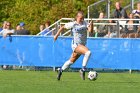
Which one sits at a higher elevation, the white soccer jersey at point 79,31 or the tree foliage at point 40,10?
the white soccer jersey at point 79,31

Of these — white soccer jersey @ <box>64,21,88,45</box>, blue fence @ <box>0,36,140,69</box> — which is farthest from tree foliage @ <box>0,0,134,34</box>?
white soccer jersey @ <box>64,21,88,45</box>

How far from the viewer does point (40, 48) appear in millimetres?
Result: 28219

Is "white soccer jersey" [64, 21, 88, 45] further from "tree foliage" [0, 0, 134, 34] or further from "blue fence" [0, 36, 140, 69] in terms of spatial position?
"tree foliage" [0, 0, 134, 34]

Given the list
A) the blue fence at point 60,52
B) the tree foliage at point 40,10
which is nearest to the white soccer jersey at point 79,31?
the blue fence at point 60,52

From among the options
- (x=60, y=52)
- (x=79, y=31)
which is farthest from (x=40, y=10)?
(x=79, y=31)

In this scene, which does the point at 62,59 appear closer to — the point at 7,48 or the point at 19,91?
the point at 7,48

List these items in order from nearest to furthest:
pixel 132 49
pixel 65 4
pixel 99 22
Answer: pixel 132 49 < pixel 99 22 < pixel 65 4

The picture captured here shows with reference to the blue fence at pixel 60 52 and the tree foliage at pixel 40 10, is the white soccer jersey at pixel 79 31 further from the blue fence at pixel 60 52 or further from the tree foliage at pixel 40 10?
the tree foliage at pixel 40 10

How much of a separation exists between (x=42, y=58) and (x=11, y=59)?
1.31m

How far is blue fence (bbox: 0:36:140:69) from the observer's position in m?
27.2

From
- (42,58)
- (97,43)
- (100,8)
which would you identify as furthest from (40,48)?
Result: (100,8)

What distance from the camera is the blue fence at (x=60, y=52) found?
27188 mm

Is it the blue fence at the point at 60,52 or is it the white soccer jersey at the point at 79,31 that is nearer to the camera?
the white soccer jersey at the point at 79,31

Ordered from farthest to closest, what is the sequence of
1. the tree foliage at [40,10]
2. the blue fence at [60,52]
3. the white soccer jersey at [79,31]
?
the tree foliage at [40,10], the blue fence at [60,52], the white soccer jersey at [79,31]
